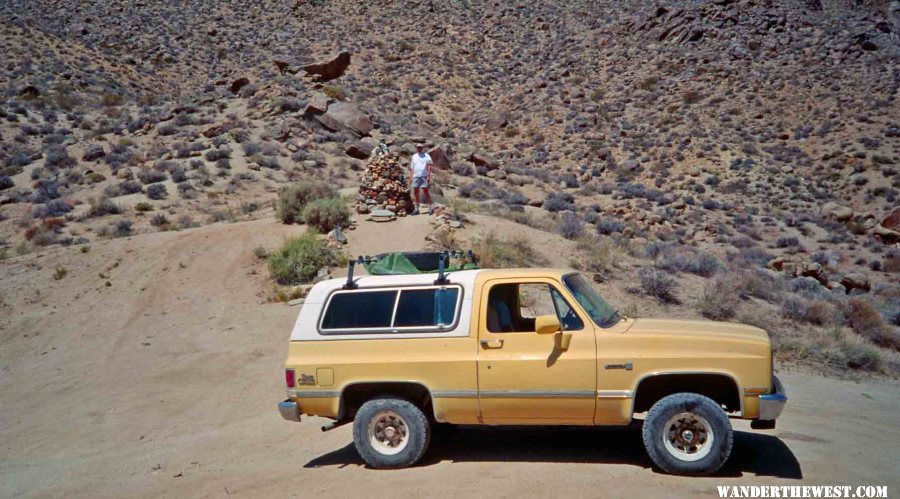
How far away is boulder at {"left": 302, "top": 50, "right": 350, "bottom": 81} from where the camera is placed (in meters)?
40.8

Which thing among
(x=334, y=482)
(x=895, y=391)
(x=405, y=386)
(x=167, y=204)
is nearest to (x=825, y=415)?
(x=895, y=391)

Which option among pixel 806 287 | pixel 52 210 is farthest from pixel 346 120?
Answer: pixel 806 287

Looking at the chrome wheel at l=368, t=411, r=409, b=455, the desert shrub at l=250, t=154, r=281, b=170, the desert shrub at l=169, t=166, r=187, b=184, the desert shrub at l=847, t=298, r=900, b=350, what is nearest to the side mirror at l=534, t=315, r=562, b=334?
the chrome wheel at l=368, t=411, r=409, b=455

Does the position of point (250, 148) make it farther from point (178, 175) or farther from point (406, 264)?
point (406, 264)

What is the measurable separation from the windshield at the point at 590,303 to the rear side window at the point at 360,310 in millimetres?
1762

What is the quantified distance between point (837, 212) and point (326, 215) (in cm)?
2416

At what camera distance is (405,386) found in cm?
643

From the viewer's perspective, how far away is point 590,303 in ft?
20.7

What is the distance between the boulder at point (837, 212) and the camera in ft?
95.1

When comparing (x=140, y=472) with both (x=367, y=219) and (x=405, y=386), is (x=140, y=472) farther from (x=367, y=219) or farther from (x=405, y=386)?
(x=367, y=219)

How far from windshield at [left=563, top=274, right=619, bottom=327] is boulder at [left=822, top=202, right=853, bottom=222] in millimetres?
27495

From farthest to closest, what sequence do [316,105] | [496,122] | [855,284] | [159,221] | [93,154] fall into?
[496,122] → [316,105] → [93,154] → [159,221] → [855,284]

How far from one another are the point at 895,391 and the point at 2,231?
80.3 feet

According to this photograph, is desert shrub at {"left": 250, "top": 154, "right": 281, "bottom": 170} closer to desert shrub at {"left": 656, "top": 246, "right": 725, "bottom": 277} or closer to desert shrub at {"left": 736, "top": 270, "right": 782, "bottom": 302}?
desert shrub at {"left": 656, "top": 246, "right": 725, "bottom": 277}
